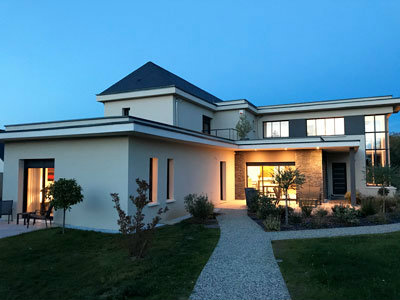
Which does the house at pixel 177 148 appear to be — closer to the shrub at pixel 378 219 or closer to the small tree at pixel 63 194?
the small tree at pixel 63 194

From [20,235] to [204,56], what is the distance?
15544cm

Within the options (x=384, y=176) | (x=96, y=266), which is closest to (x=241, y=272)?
(x=96, y=266)

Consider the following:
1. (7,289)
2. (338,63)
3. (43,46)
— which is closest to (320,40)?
(338,63)

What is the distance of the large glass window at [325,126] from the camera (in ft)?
68.1

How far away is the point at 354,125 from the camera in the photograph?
20.3m

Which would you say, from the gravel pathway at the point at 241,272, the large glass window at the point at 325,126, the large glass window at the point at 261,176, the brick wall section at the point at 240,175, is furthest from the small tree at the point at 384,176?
the large glass window at the point at 325,126

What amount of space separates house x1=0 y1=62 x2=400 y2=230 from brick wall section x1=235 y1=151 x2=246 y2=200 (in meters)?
0.06

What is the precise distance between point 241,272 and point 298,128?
1763cm

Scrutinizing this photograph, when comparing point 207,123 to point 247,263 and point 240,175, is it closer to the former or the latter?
point 240,175

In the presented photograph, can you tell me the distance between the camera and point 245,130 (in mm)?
19328

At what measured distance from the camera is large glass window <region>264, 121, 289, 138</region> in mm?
22219

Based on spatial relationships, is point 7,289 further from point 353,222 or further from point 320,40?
point 320,40

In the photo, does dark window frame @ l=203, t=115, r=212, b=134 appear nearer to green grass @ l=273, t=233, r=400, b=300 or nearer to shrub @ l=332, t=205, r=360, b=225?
shrub @ l=332, t=205, r=360, b=225

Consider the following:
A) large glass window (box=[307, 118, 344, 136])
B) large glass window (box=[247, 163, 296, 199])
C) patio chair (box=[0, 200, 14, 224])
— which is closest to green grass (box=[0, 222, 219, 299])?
patio chair (box=[0, 200, 14, 224])
